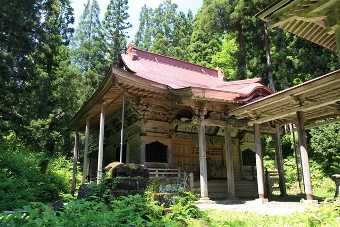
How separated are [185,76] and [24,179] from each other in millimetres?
11219

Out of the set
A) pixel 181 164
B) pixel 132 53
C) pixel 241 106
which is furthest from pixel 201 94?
pixel 132 53

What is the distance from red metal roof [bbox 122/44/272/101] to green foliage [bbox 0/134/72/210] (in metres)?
6.42

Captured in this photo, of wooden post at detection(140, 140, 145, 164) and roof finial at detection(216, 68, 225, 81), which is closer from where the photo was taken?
wooden post at detection(140, 140, 145, 164)

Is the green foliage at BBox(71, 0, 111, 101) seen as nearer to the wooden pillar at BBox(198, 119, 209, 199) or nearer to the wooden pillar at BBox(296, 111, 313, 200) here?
the wooden pillar at BBox(198, 119, 209, 199)

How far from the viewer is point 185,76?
19.7 meters

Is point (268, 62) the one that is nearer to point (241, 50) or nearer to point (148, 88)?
point (241, 50)

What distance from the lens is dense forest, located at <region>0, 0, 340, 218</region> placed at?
725 inches

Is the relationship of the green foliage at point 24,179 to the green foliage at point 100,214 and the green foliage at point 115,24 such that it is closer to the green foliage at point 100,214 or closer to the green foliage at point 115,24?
the green foliage at point 100,214

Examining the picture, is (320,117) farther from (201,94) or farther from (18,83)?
(18,83)

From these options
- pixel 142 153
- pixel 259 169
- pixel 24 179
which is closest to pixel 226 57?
pixel 142 153

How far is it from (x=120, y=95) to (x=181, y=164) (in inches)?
173

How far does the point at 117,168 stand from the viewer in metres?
8.09

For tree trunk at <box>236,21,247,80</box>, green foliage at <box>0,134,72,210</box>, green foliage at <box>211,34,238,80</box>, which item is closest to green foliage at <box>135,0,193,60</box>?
green foliage at <box>211,34,238,80</box>

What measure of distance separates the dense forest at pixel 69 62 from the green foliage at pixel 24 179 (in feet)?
0.26
